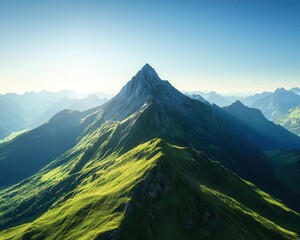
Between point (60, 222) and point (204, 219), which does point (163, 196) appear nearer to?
point (204, 219)

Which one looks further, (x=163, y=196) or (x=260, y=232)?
(x=163, y=196)

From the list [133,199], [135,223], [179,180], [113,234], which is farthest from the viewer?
[179,180]

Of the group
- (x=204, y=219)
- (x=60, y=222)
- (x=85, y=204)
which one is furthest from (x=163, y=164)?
(x=60, y=222)

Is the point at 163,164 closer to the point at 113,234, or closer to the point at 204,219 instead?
the point at 204,219

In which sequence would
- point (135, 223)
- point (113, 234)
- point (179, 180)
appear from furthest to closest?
1. point (179, 180)
2. point (135, 223)
3. point (113, 234)

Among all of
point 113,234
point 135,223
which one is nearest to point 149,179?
point 135,223

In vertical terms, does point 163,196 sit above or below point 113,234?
above

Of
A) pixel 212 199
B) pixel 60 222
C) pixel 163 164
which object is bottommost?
pixel 60 222

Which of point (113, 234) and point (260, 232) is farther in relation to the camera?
→ point (260, 232)

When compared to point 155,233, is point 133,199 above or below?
above
